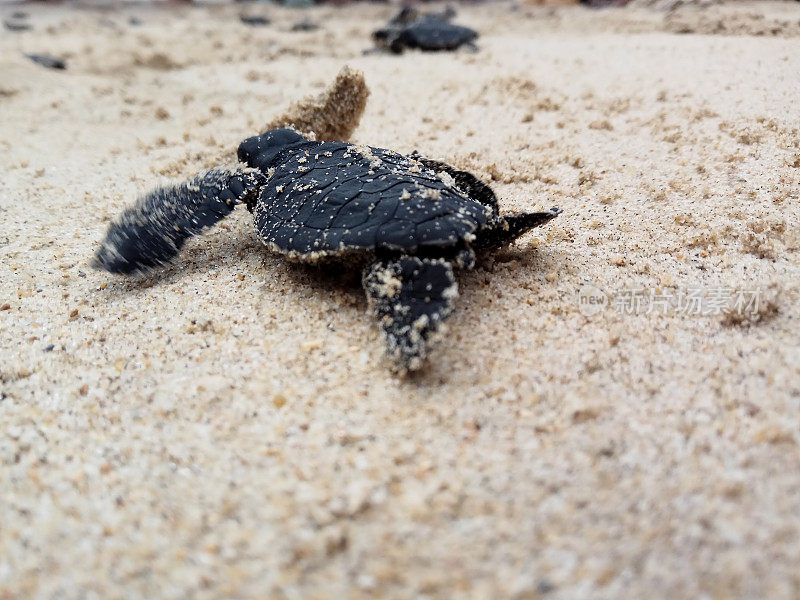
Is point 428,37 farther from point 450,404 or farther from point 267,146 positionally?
point 450,404

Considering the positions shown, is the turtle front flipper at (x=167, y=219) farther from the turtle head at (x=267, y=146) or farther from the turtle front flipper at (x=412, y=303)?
the turtle front flipper at (x=412, y=303)

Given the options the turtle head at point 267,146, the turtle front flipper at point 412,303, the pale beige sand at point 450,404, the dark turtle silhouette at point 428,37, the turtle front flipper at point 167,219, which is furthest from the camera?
the dark turtle silhouette at point 428,37

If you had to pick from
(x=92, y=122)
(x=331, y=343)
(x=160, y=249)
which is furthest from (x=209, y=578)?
(x=92, y=122)

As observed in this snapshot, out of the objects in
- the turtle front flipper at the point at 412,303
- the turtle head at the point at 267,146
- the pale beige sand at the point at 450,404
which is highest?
the turtle head at the point at 267,146

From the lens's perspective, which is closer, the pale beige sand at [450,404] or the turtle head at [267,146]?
the pale beige sand at [450,404]

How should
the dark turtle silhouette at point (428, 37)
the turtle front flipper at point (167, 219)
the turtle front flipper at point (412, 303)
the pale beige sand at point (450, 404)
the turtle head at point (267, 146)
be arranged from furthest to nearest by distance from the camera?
the dark turtle silhouette at point (428, 37) → the turtle head at point (267, 146) → the turtle front flipper at point (167, 219) → the turtle front flipper at point (412, 303) → the pale beige sand at point (450, 404)

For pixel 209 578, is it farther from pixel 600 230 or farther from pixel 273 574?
pixel 600 230

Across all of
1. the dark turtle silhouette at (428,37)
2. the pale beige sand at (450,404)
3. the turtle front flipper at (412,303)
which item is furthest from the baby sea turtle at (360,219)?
the dark turtle silhouette at (428,37)

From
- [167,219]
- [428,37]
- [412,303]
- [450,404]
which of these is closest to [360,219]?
[412,303]

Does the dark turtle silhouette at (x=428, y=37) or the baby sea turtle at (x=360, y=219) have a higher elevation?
the dark turtle silhouette at (x=428, y=37)
